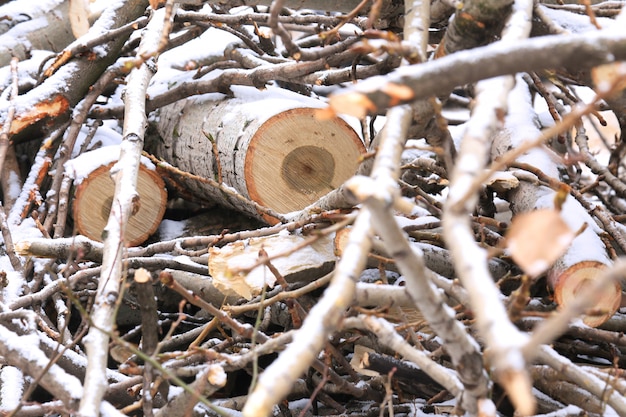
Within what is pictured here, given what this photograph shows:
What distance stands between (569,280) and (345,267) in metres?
1.07

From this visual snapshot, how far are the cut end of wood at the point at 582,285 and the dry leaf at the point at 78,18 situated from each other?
2.58 meters

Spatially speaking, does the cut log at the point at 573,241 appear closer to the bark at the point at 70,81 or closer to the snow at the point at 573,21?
the snow at the point at 573,21

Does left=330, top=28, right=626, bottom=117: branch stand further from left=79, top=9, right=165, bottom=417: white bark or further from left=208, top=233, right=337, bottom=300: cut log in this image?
left=208, top=233, right=337, bottom=300: cut log

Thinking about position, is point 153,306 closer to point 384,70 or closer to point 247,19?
point 384,70

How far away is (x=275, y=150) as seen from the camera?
2.37 meters

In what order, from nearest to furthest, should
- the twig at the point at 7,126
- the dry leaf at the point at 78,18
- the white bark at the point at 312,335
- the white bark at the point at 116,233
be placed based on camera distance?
the white bark at the point at 312,335
the white bark at the point at 116,233
the twig at the point at 7,126
the dry leaf at the point at 78,18

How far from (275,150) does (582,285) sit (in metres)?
1.11

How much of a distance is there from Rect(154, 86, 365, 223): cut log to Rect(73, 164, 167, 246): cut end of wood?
0.21m

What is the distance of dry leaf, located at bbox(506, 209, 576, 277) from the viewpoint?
704 mm

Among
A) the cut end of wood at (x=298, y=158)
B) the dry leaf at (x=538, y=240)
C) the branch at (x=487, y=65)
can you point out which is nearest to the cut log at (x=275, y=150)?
the cut end of wood at (x=298, y=158)

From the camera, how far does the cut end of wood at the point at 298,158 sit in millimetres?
2352

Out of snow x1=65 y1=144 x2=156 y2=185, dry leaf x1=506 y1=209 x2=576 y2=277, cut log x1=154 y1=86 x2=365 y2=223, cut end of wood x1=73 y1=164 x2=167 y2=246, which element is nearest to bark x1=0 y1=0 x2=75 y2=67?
snow x1=65 y1=144 x2=156 y2=185

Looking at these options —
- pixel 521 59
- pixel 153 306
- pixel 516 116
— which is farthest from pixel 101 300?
pixel 516 116

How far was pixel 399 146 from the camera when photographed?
3.66ft
